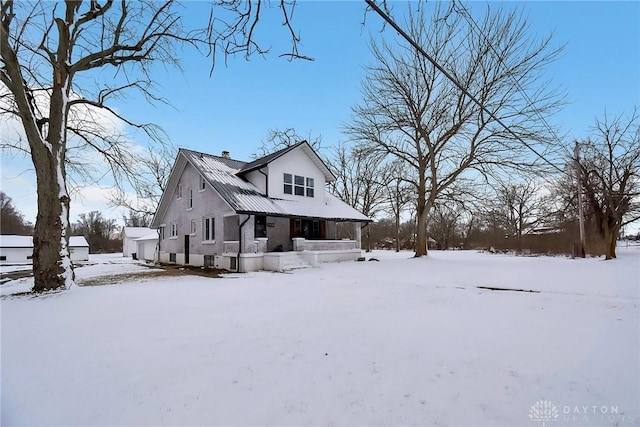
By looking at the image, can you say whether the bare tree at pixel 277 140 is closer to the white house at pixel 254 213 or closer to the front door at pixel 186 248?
the white house at pixel 254 213

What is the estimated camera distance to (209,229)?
1794 cm

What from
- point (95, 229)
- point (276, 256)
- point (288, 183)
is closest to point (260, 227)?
point (276, 256)

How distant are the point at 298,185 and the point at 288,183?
806 mm

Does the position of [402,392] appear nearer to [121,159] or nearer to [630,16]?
[630,16]

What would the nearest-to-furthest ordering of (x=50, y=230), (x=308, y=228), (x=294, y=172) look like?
(x=50, y=230) < (x=294, y=172) < (x=308, y=228)

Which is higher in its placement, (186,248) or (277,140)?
(277,140)

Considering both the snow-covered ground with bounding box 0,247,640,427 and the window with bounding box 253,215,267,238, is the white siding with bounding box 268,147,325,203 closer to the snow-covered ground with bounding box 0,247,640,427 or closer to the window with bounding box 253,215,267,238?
the window with bounding box 253,215,267,238

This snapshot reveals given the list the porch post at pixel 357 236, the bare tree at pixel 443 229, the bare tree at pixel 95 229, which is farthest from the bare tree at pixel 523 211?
the bare tree at pixel 95 229

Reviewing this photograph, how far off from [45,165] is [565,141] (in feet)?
76.5

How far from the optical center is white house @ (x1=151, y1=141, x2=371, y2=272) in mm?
15484

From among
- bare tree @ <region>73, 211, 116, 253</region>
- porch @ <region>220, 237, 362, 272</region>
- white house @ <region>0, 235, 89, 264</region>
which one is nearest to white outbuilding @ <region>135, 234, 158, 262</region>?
white house @ <region>0, 235, 89, 264</region>

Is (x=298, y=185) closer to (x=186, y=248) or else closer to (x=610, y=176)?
(x=186, y=248)

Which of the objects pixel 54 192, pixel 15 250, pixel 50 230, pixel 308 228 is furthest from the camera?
pixel 15 250

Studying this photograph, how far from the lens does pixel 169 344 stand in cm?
454
